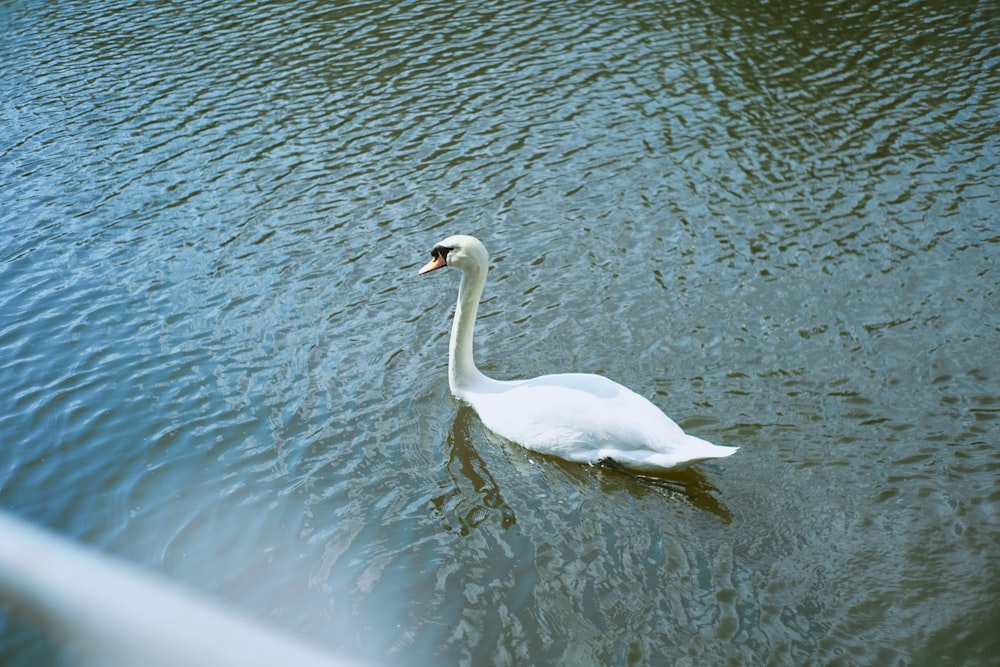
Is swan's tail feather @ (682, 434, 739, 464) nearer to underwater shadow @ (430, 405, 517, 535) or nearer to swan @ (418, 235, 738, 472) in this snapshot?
swan @ (418, 235, 738, 472)

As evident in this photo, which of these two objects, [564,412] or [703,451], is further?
[564,412]

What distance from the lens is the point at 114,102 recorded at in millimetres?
14633

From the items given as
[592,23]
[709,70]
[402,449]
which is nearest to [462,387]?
[402,449]

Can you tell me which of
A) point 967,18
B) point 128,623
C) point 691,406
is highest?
point 128,623

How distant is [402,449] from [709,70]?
356 inches

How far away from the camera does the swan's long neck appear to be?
7.25m

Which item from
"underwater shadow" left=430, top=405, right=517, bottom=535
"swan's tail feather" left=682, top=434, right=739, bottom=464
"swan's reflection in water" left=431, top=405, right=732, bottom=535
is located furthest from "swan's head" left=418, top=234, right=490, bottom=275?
"swan's tail feather" left=682, top=434, right=739, bottom=464

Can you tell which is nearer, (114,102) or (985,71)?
(985,71)

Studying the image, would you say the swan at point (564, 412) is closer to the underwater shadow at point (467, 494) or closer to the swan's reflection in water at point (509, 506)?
the swan's reflection in water at point (509, 506)

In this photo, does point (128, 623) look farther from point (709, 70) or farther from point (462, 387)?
point (709, 70)

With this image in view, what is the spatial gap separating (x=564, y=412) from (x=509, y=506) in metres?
0.74

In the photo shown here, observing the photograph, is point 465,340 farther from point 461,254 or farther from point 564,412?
point 564,412

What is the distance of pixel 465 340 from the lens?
7.30 meters

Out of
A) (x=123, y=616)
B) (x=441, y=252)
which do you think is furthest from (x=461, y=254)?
(x=123, y=616)
